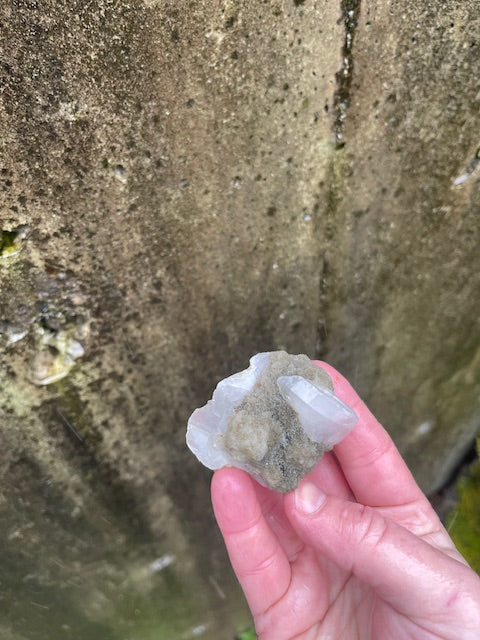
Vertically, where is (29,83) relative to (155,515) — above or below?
above

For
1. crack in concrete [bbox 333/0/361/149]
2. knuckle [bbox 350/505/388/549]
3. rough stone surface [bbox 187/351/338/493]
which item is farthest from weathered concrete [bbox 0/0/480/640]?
knuckle [bbox 350/505/388/549]

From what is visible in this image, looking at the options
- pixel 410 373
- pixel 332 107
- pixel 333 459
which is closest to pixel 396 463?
pixel 333 459

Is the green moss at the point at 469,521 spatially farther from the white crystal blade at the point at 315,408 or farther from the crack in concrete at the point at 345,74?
the crack in concrete at the point at 345,74

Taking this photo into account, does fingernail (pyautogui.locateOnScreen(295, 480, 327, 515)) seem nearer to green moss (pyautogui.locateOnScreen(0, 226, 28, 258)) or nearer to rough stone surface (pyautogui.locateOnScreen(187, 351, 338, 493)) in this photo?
rough stone surface (pyautogui.locateOnScreen(187, 351, 338, 493))

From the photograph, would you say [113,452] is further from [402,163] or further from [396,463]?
[402,163]

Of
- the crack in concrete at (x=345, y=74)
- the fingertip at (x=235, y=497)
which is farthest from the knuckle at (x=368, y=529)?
the crack in concrete at (x=345, y=74)
